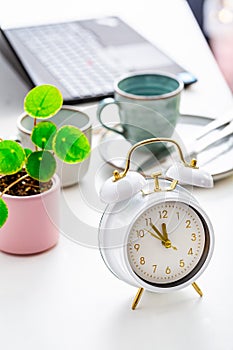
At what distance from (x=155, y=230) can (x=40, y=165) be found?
0.18m

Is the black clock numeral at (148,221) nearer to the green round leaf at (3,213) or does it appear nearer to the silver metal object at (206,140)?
the green round leaf at (3,213)

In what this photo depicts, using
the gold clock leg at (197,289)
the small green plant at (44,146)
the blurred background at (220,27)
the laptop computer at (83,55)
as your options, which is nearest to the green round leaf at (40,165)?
the small green plant at (44,146)

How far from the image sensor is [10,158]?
94 centimetres

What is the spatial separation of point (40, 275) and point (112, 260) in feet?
0.44

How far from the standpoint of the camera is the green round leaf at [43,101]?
3.15 ft

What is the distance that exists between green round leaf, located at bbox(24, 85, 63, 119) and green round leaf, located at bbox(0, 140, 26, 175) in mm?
58

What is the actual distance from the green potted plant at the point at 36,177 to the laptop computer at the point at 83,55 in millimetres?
435

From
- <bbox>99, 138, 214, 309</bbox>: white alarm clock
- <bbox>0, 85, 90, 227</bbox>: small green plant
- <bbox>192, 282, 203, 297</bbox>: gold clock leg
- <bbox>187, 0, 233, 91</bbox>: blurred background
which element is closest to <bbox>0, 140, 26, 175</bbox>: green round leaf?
<bbox>0, 85, 90, 227</bbox>: small green plant

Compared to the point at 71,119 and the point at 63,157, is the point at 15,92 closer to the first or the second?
the point at 71,119

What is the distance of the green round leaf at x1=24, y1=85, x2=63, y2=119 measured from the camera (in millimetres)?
959

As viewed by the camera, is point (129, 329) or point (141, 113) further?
point (141, 113)

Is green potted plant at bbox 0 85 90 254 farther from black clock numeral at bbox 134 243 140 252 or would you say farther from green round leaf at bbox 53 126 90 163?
black clock numeral at bbox 134 243 140 252

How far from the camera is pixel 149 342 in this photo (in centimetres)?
86

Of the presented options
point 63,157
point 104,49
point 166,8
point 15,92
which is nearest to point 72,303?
point 63,157
